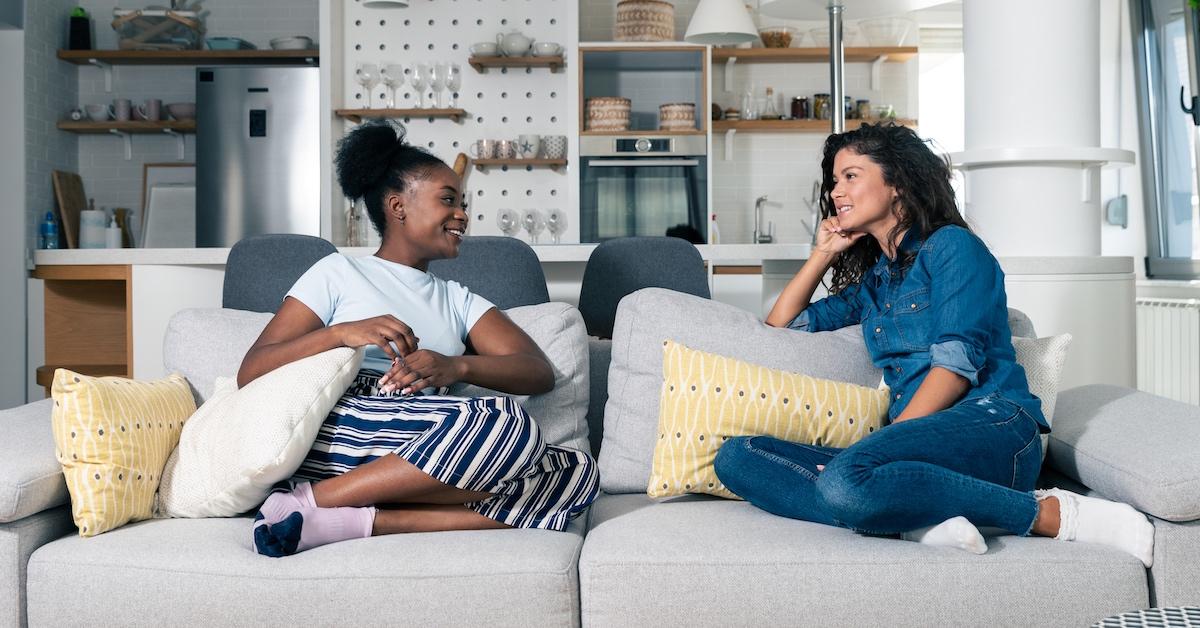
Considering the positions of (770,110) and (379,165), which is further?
(770,110)

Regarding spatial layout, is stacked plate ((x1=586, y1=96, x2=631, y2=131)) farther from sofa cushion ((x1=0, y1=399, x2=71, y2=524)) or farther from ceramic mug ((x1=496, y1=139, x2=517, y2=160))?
sofa cushion ((x1=0, y1=399, x2=71, y2=524))

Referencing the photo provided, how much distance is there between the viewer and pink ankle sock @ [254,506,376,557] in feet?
5.61

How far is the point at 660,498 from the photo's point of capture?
210 cm

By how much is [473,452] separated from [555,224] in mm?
3992

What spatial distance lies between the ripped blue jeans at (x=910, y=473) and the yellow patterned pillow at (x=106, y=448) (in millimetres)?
993

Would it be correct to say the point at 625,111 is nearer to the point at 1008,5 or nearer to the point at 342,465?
the point at 1008,5

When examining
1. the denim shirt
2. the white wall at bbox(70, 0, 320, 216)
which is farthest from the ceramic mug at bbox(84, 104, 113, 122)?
the denim shirt

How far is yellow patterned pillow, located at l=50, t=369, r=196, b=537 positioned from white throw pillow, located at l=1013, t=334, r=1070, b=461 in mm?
1591

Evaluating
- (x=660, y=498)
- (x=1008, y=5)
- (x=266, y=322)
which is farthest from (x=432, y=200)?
(x=1008, y=5)

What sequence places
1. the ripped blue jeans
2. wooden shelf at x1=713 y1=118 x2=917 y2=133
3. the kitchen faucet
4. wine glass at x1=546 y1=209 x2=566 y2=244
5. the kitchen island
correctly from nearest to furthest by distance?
the ripped blue jeans → the kitchen island → wine glass at x1=546 y1=209 x2=566 y2=244 → wooden shelf at x1=713 y1=118 x2=917 y2=133 → the kitchen faucet

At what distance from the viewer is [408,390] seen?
79.5 inches

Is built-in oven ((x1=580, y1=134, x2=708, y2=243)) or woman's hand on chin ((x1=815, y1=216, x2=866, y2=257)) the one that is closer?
woman's hand on chin ((x1=815, y1=216, x2=866, y2=257))

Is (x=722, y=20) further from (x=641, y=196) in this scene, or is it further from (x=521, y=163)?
(x=521, y=163)

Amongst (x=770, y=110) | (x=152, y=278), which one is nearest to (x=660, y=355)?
(x=152, y=278)
